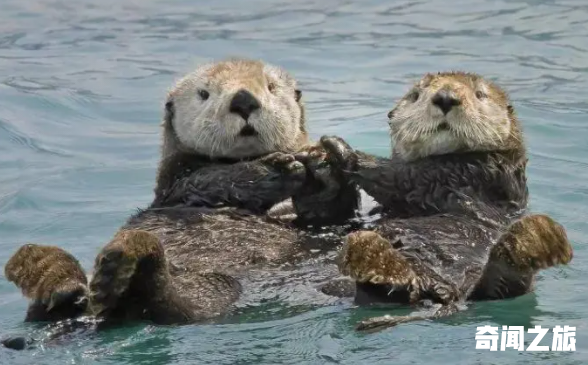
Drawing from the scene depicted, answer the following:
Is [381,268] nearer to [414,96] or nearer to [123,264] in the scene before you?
[123,264]

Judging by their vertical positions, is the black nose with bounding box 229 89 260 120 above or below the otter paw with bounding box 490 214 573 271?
above

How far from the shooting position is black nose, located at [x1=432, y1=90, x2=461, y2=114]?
6.75 m

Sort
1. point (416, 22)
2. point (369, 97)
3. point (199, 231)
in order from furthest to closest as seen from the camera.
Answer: point (416, 22) → point (369, 97) → point (199, 231)

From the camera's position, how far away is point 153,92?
12602 mm

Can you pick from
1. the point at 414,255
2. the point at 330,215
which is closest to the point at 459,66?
the point at 330,215

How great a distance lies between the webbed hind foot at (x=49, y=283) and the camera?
5.68m

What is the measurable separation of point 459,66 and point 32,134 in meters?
4.40

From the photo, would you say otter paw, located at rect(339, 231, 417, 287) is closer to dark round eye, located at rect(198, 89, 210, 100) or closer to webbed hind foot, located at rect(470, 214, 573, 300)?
webbed hind foot, located at rect(470, 214, 573, 300)

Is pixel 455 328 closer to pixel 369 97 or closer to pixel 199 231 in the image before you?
pixel 199 231

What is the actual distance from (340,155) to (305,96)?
5345 millimetres

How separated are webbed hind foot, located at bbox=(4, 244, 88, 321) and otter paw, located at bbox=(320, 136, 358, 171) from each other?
1788mm

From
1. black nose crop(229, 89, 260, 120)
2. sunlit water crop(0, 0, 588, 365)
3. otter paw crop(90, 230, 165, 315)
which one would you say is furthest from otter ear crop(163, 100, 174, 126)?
otter paw crop(90, 230, 165, 315)

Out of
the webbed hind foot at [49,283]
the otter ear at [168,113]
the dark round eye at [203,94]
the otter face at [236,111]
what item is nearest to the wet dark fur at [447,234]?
the otter face at [236,111]

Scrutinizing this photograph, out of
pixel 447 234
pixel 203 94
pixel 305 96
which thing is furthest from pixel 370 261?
pixel 305 96
